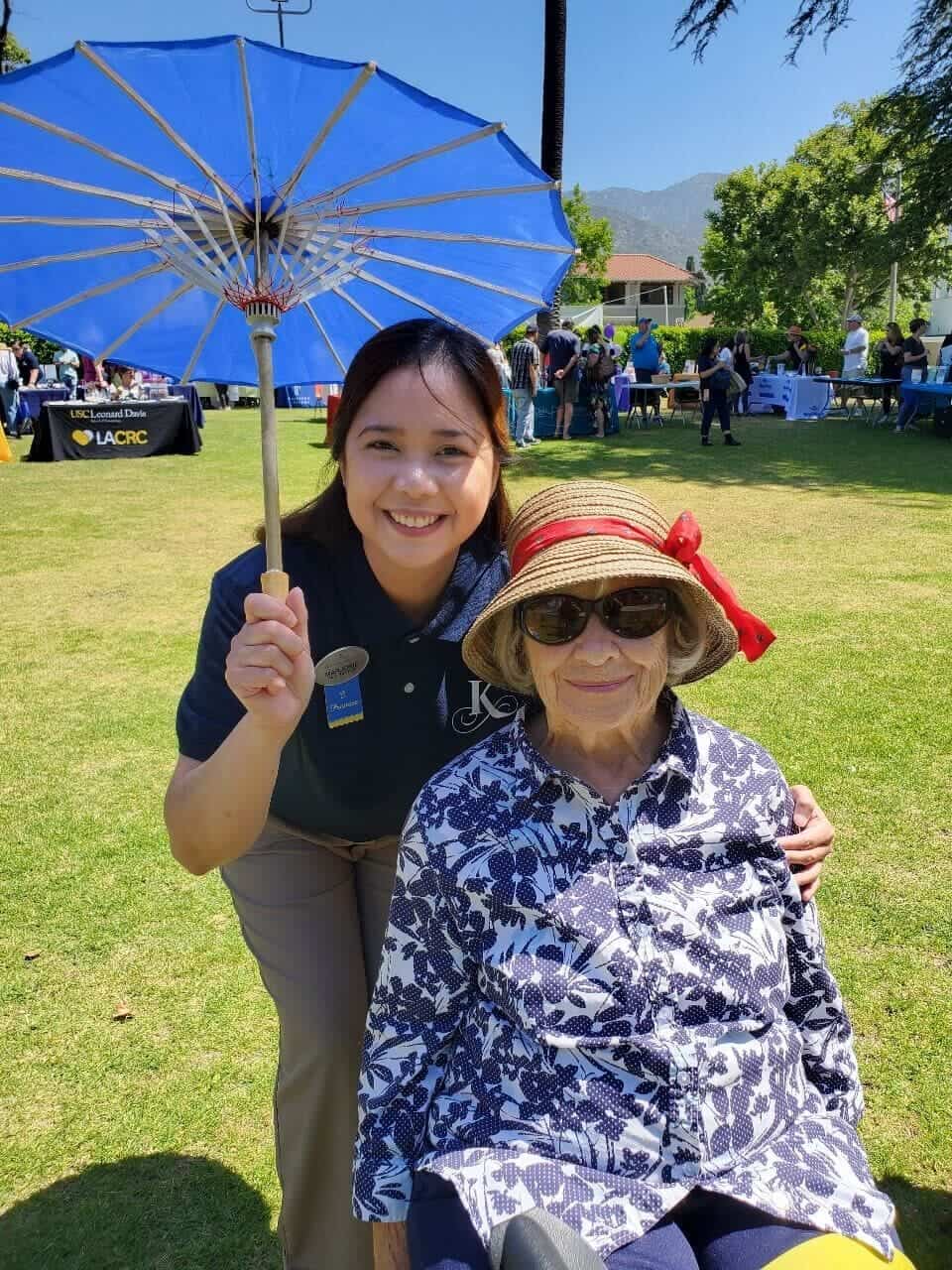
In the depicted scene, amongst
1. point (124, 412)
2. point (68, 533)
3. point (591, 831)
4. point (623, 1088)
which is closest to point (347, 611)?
point (591, 831)

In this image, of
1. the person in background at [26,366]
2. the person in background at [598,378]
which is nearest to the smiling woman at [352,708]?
the person in background at [598,378]

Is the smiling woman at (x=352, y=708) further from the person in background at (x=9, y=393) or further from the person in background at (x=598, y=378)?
the person in background at (x=9, y=393)

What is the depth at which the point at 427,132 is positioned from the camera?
226cm

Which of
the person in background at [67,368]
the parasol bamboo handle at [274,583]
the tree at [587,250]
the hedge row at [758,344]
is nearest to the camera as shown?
the parasol bamboo handle at [274,583]

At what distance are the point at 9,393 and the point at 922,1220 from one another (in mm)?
22402

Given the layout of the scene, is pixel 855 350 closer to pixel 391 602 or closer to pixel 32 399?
pixel 32 399

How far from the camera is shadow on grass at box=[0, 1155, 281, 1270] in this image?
243 centimetres

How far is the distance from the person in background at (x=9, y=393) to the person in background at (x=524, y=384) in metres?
10.8

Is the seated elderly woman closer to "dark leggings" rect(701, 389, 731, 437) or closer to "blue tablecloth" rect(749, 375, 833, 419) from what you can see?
"dark leggings" rect(701, 389, 731, 437)

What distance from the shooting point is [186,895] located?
3.91 m

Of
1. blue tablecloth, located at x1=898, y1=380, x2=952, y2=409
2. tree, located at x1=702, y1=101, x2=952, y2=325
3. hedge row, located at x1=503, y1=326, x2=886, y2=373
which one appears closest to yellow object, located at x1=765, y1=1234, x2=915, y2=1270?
blue tablecloth, located at x1=898, y1=380, x2=952, y2=409

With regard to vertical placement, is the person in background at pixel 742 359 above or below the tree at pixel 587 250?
below

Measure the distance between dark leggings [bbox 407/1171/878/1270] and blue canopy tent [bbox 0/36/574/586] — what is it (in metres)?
1.18

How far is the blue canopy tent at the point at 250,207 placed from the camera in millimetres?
2084
